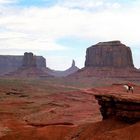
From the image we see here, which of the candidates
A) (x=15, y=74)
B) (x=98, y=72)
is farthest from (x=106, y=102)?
(x=15, y=74)

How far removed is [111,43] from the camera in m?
163

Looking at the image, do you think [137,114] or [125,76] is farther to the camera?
[125,76]

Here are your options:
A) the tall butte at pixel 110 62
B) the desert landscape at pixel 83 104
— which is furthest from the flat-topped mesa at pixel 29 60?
the tall butte at pixel 110 62

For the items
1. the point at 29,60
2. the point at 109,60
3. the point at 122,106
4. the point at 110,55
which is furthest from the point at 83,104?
the point at 29,60

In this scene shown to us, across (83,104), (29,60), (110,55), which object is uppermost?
(110,55)

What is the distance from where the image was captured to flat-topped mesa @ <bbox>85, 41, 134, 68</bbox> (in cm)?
15625

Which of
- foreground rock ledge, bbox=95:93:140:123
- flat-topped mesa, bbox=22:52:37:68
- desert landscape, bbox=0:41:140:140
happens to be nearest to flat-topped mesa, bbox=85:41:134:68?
desert landscape, bbox=0:41:140:140

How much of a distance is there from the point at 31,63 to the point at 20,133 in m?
155

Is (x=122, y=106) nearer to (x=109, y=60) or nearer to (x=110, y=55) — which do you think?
(x=109, y=60)

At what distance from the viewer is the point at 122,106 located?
28922 mm

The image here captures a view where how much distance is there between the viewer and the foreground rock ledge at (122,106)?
28.0m

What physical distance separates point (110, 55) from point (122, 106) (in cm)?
13039

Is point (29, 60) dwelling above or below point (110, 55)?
below

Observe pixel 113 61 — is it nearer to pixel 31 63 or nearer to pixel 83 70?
pixel 83 70
